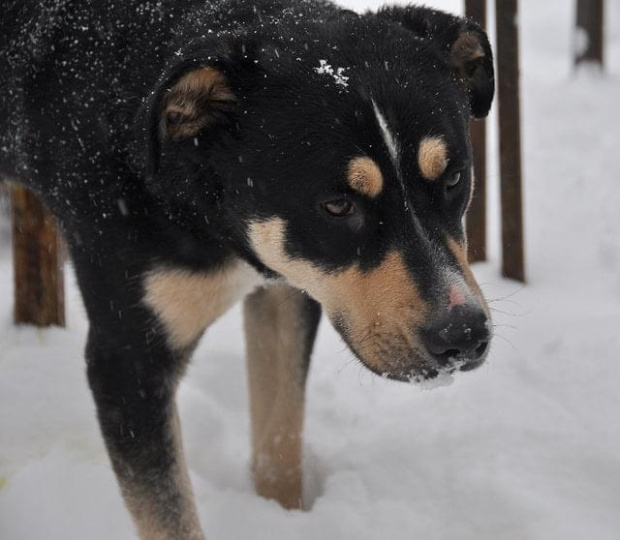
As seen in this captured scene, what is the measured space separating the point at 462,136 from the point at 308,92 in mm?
550

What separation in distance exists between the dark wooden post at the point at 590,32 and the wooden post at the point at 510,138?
122 inches

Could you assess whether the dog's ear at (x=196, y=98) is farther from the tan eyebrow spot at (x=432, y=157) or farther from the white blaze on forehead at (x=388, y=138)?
the tan eyebrow spot at (x=432, y=157)

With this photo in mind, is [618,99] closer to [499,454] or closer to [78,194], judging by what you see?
[499,454]

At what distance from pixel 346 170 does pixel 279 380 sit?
1.51 meters

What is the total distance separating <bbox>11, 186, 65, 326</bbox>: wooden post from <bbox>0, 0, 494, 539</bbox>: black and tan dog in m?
1.21

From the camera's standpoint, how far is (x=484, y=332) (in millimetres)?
2793

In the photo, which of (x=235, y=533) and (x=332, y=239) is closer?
(x=332, y=239)

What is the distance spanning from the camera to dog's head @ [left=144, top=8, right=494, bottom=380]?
285 cm

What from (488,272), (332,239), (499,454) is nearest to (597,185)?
(488,272)

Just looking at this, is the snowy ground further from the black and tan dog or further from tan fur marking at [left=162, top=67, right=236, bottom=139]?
tan fur marking at [left=162, top=67, right=236, bottom=139]

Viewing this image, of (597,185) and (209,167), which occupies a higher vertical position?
(209,167)

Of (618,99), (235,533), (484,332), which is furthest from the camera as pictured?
(618,99)

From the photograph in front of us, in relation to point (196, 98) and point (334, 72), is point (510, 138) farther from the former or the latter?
point (196, 98)

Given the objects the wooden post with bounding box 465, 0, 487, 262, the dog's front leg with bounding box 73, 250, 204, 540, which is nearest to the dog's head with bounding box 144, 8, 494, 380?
the dog's front leg with bounding box 73, 250, 204, 540
